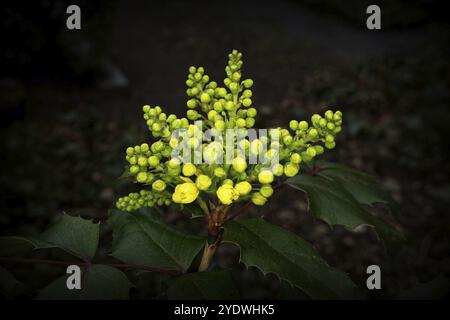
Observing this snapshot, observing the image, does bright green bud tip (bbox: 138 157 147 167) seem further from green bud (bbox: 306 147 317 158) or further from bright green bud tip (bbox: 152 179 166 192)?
green bud (bbox: 306 147 317 158)

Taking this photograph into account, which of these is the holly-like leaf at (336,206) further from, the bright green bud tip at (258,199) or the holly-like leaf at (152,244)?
the holly-like leaf at (152,244)

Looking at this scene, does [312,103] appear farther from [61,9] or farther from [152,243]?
[152,243]

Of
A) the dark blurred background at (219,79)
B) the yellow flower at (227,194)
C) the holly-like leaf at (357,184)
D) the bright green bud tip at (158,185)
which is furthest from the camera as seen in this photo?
the dark blurred background at (219,79)

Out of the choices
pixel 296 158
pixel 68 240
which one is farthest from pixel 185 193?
pixel 68 240

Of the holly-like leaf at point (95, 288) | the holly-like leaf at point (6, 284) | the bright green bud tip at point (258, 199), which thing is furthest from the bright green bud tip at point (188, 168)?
the holly-like leaf at point (6, 284)

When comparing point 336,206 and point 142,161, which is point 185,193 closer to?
point 142,161

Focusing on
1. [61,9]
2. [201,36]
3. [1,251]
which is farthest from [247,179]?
[201,36]
